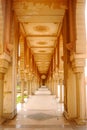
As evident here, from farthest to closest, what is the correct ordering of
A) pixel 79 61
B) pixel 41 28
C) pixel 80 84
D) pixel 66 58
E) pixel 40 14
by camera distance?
1. pixel 41 28
2. pixel 40 14
3. pixel 66 58
4. pixel 80 84
5. pixel 79 61

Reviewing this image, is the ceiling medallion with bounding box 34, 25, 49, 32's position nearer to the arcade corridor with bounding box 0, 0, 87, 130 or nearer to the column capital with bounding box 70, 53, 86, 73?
the arcade corridor with bounding box 0, 0, 87, 130

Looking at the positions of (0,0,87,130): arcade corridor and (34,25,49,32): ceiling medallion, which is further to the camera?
(34,25,49,32): ceiling medallion

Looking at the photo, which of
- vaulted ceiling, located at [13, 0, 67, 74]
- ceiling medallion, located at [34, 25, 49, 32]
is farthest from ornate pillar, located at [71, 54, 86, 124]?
ceiling medallion, located at [34, 25, 49, 32]

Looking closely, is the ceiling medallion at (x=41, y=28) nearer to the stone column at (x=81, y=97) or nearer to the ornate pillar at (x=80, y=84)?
the ornate pillar at (x=80, y=84)

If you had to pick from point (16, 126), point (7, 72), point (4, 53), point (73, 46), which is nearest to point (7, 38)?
point (4, 53)

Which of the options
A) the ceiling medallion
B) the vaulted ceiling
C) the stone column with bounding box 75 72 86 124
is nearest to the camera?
the stone column with bounding box 75 72 86 124

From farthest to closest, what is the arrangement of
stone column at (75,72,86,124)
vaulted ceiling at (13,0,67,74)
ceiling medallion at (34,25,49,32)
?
1. ceiling medallion at (34,25,49,32)
2. vaulted ceiling at (13,0,67,74)
3. stone column at (75,72,86,124)

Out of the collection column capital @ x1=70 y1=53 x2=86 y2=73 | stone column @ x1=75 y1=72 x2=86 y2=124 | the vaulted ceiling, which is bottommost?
stone column @ x1=75 y1=72 x2=86 y2=124

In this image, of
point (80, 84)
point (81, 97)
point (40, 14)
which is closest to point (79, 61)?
point (80, 84)

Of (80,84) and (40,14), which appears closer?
(80,84)

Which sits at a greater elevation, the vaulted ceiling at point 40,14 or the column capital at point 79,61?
the vaulted ceiling at point 40,14

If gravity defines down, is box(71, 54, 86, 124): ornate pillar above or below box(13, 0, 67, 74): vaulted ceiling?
below

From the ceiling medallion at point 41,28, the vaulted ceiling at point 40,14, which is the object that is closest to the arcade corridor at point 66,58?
the vaulted ceiling at point 40,14

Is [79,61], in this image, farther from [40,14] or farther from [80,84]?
[40,14]
